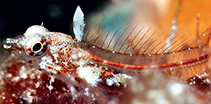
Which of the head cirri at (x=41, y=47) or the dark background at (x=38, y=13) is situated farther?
the dark background at (x=38, y=13)

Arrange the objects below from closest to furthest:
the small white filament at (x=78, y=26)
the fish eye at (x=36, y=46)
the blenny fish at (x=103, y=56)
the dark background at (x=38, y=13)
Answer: the fish eye at (x=36, y=46) < the blenny fish at (x=103, y=56) < the small white filament at (x=78, y=26) < the dark background at (x=38, y=13)

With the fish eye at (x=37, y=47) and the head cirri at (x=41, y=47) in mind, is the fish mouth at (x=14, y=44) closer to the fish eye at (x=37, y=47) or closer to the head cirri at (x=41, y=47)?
the head cirri at (x=41, y=47)

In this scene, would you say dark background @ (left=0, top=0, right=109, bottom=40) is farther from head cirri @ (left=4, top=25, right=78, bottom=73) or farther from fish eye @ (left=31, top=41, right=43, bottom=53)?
fish eye @ (left=31, top=41, right=43, bottom=53)

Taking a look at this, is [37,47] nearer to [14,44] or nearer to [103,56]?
[14,44]

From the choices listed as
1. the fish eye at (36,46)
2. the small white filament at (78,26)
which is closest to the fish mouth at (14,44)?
the fish eye at (36,46)

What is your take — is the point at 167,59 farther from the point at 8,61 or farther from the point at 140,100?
the point at 8,61

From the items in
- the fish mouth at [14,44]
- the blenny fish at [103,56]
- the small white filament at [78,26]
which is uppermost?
the small white filament at [78,26]

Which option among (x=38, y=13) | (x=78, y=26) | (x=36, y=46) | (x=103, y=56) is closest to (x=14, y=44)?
(x=36, y=46)
